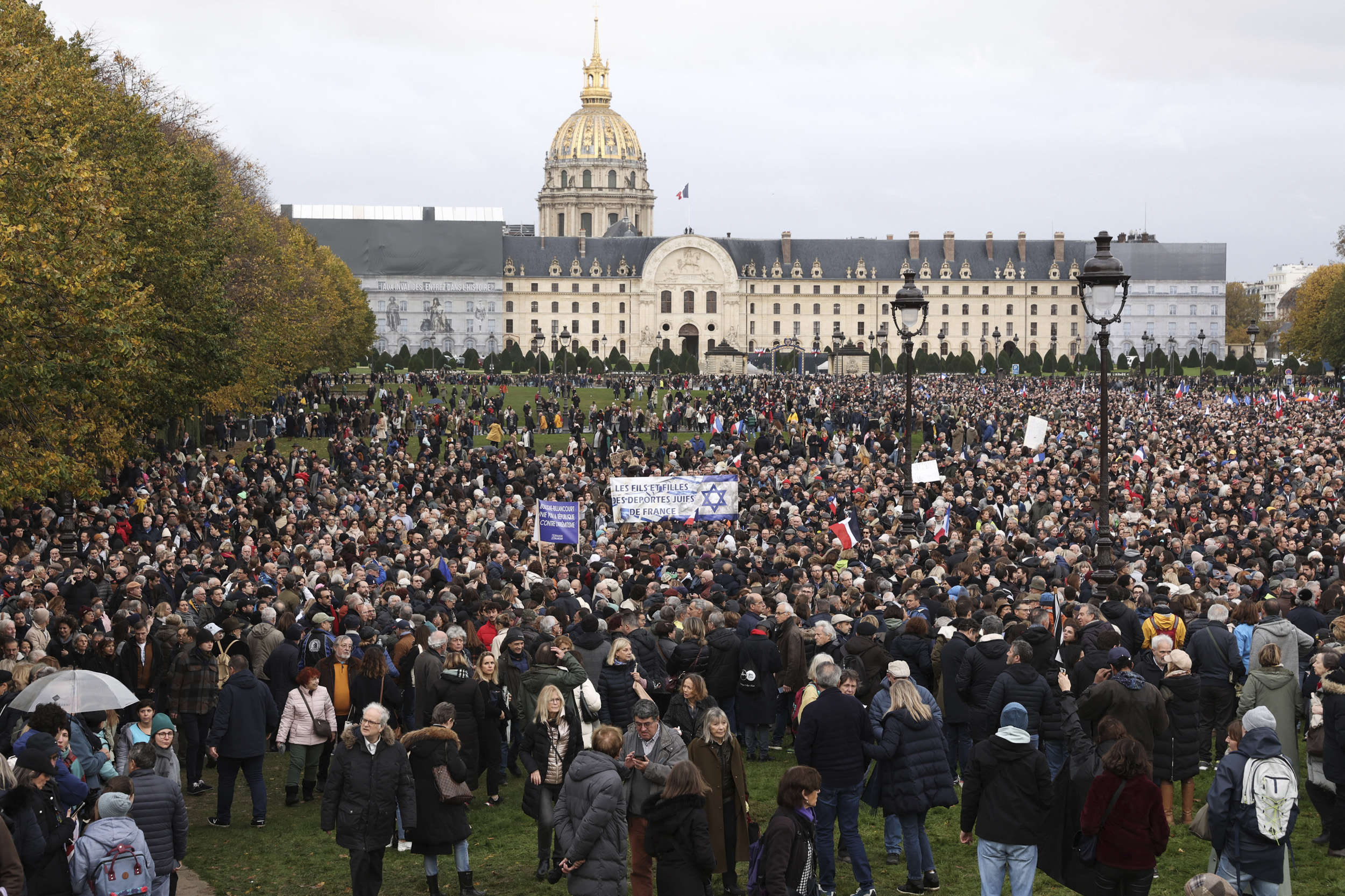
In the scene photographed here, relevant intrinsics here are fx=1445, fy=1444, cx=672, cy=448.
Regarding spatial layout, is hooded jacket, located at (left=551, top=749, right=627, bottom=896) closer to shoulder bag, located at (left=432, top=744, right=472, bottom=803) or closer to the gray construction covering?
shoulder bag, located at (left=432, top=744, right=472, bottom=803)

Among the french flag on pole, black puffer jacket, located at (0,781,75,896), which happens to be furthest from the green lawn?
the french flag on pole

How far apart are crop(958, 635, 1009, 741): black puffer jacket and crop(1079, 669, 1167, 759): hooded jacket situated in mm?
684

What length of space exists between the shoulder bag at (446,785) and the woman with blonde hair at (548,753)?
567mm

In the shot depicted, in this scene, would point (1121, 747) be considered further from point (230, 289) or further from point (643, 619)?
point (230, 289)

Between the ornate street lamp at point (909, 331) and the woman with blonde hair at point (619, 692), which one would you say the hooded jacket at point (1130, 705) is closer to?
the woman with blonde hair at point (619, 692)

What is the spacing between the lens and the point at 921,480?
23.7 meters

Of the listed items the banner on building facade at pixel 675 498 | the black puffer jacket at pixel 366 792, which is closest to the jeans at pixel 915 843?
the black puffer jacket at pixel 366 792

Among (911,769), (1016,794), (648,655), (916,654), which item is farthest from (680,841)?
(916,654)

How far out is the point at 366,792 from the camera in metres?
8.25

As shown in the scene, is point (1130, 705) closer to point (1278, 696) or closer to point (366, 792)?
point (1278, 696)

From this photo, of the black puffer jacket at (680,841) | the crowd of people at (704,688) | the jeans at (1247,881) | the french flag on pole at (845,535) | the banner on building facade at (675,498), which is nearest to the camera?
the black puffer jacket at (680,841)

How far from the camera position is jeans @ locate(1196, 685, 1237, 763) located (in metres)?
10.9

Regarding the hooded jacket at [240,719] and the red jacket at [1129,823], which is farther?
the hooded jacket at [240,719]

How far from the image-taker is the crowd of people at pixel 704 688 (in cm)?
743
